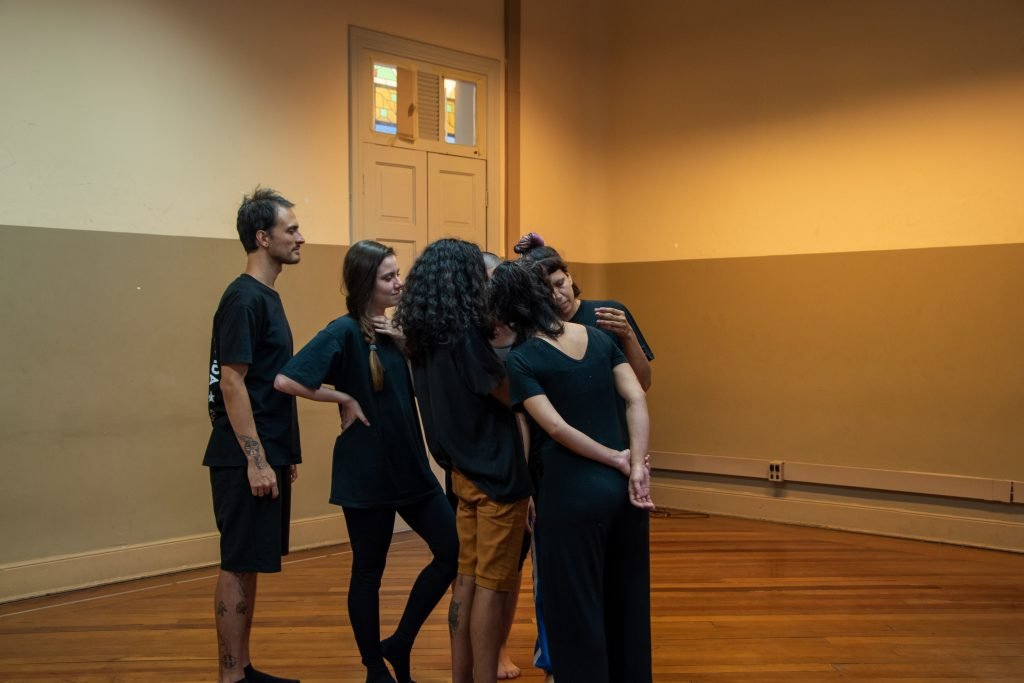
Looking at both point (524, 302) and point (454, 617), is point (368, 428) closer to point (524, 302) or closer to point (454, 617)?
point (454, 617)

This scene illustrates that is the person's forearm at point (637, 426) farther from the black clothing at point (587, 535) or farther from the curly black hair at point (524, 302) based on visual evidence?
the curly black hair at point (524, 302)

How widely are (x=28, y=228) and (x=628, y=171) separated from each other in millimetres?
4225

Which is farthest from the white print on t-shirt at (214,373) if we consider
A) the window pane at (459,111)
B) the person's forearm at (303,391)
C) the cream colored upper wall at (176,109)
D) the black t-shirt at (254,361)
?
the window pane at (459,111)

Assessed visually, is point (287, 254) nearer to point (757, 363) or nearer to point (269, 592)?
point (269, 592)

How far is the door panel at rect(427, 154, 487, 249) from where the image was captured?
6.21m

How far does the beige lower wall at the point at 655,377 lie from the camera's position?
4.68 metres

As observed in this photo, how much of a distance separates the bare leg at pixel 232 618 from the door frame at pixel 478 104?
3002mm

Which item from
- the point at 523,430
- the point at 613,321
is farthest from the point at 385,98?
the point at 523,430

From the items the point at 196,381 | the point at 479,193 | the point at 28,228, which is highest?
the point at 479,193

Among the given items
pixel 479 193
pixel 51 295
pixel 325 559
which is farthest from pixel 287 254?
pixel 479 193

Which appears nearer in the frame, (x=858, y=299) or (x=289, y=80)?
(x=289, y=80)

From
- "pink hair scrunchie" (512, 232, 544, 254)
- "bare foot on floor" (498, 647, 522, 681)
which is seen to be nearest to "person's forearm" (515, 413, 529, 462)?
"pink hair scrunchie" (512, 232, 544, 254)

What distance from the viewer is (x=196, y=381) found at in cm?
519

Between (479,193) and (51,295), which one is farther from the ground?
(479,193)
